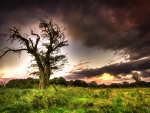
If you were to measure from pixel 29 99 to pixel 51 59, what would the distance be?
701 inches

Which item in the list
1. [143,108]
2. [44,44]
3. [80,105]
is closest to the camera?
[143,108]

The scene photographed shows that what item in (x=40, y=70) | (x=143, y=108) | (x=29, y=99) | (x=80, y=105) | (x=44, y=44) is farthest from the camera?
(x=44, y=44)

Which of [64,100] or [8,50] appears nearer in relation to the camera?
[64,100]

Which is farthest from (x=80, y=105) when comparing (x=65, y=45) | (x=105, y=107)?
(x=65, y=45)

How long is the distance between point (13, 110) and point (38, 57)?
58.7 feet

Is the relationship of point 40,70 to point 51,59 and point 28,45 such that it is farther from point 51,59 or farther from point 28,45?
point 28,45

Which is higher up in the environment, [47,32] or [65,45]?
[47,32]

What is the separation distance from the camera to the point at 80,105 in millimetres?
7703

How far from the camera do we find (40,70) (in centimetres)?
2458

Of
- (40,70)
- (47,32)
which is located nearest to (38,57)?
(40,70)

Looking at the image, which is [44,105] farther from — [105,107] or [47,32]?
[47,32]

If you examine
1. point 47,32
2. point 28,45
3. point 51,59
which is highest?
point 47,32

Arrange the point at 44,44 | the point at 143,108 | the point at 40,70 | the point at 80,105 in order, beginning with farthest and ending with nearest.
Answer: the point at 44,44 < the point at 40,70 < the point at 80,105 < the point at 143,108

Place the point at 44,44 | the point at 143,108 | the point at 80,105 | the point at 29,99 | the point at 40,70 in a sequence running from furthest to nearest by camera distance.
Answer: the point at 44,44, the point at 40,70, the point at 29,99, the point at 80,105, the point at 143,108
